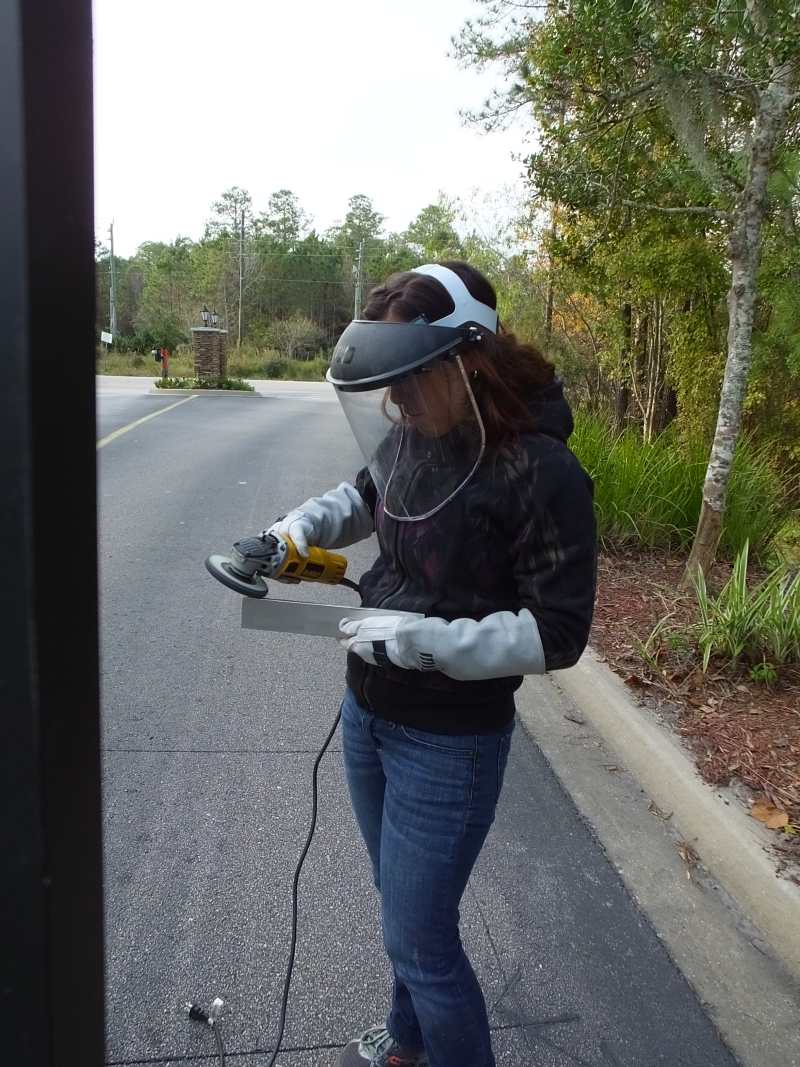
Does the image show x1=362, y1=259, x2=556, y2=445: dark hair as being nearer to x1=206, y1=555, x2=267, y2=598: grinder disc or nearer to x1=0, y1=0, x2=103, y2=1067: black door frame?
x1=206, y1=555, x2=267, y2=598: grinder disc

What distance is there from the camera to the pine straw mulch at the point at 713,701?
293 cm

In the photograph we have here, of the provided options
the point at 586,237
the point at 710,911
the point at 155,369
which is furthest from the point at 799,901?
the point at 155,369

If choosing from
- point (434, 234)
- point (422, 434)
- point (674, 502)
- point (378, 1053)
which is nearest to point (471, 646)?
point (422, 434)

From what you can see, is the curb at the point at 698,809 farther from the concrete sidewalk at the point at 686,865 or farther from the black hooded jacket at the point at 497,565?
the black hooded jacket at the point at 497,565

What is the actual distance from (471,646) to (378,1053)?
3.79ft

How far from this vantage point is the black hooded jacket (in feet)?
4.73

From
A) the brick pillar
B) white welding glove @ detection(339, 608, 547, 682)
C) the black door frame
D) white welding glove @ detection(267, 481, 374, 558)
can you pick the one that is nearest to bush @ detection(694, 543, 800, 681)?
white welding glove @ detection(267, 481, 374, 558)

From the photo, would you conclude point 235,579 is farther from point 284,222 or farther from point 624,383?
point 284,222

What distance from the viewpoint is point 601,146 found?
5.53 metres

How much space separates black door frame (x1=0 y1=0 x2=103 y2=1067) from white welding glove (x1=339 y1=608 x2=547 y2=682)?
2.85 ft

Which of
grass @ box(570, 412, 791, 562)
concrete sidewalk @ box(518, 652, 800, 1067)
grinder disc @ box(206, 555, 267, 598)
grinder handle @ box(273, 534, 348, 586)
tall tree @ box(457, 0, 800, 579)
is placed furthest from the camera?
grass @ box(570, 412, 791, 562)

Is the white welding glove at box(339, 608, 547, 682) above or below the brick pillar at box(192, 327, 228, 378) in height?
below

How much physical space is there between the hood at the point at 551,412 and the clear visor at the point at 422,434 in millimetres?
121

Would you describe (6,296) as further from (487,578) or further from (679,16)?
(679,16)
